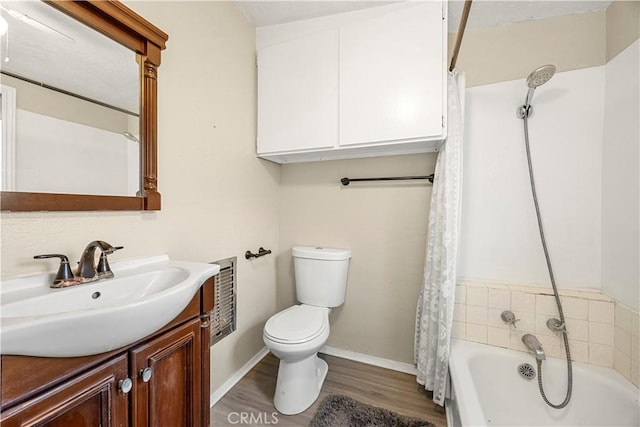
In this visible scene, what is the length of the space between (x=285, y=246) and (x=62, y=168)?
1.42m

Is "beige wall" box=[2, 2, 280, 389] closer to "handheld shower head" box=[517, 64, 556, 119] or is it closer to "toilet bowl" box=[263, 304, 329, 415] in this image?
"toilet bowl" box=[263, 304, 329, 415]

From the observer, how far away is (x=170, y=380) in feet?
2.82

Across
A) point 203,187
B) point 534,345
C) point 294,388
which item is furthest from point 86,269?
point 534,345

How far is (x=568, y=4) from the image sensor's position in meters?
1.42

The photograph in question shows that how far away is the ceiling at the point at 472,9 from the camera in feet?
4.71

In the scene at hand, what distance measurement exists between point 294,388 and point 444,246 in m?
1.15

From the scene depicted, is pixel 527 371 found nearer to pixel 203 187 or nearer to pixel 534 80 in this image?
pixel 534 80

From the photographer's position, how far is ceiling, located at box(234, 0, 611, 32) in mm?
1437

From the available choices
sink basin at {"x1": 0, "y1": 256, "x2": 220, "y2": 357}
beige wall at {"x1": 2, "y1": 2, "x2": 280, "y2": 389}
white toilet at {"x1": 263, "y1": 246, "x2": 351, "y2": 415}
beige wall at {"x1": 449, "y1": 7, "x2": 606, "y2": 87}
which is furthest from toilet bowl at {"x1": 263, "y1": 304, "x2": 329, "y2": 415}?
beige wall at {"x1": 449, "y1": 7, "x2": 606, "y2": 87}

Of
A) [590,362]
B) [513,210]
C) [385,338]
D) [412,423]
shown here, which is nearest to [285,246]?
[385,338]

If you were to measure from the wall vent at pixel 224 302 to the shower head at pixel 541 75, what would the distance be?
1.91 meters

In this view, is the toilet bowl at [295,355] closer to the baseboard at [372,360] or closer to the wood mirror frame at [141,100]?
the baseboard at [372,360]

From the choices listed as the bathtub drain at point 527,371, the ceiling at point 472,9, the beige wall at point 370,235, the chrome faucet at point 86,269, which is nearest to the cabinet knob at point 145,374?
the chrome faucet at point 86,269

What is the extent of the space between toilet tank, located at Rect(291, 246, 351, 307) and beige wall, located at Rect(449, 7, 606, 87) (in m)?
1.44
